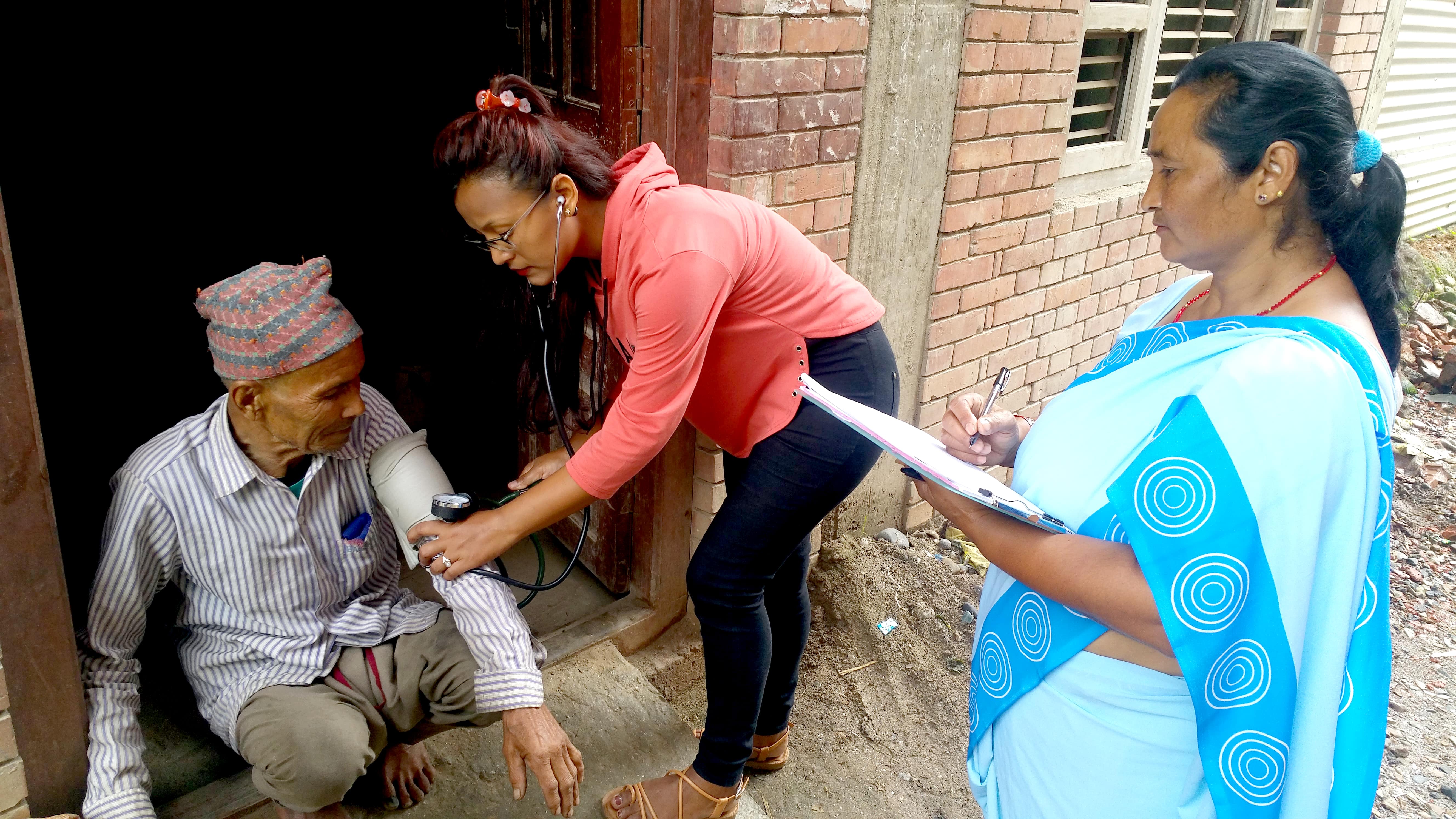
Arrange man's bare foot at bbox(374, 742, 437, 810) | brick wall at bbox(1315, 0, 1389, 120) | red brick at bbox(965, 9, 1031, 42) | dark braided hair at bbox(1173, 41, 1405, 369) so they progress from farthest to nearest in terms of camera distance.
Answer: brick wall at bbox(1315, 0, 1389, 120) < red brick at bbox(965, 9, 1031, 42) < man's bare foot at bbox(374, 742, 437, 810) < dark braided hair at bbox(1173, 41, 1405, 369)

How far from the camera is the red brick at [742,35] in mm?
2311

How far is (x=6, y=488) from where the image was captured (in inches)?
61.1

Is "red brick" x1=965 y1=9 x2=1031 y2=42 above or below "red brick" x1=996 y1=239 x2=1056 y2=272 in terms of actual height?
above

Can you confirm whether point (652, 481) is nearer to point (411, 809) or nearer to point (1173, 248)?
point (411, 809)

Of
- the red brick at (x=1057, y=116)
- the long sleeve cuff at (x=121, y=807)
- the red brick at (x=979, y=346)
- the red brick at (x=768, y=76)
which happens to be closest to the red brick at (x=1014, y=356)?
the red brick at (x=979, y=346)

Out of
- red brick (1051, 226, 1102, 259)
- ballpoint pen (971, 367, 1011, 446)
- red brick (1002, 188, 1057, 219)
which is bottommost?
red brick (1051, 226, 1102, 259)

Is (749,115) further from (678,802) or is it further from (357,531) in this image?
(678,802)

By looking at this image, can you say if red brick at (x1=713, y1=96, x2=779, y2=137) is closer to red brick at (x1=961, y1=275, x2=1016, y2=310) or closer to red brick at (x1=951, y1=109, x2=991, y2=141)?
red brick at (x1=951, y1=109, x2=991, y2=141)

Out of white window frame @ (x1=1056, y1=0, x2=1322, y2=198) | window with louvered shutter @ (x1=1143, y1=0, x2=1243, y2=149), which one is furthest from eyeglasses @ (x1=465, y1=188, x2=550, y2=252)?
window with louvered shutter @ (x1=1143, y1=0, x2=1243, y2=149)

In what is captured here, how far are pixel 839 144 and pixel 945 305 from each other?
33.9 inches

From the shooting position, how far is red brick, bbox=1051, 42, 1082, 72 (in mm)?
3387

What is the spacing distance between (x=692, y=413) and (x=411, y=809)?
1.14 metres

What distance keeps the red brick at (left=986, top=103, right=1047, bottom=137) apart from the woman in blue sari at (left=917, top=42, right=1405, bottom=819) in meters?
1.88

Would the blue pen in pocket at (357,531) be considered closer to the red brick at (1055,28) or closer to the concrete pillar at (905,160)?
the concrete pillar at (905,160)
